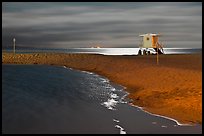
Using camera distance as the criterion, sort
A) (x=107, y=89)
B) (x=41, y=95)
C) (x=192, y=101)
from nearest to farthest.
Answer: (x=192, y=101)
(x=41, y=95)
(x=107, y=89)

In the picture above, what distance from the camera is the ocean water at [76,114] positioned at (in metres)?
12.6

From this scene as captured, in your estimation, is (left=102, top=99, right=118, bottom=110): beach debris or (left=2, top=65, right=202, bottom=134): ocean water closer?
(left=2, top=65, right=202, bottom=134): ocean water

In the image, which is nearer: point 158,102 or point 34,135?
point 34,135

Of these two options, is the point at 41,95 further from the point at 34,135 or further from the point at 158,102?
the point at 34,135

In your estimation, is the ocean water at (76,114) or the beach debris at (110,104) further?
the beach debris at (110,104)

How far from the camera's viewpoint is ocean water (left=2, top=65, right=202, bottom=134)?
12584mm

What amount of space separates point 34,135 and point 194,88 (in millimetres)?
11502

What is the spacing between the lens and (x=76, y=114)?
1567 cm

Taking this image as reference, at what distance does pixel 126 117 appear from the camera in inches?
577

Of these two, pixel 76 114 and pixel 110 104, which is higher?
pixel 110 104

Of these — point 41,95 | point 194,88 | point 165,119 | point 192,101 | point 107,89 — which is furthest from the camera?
point 107,89

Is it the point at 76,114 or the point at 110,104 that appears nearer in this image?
the point at 76,114

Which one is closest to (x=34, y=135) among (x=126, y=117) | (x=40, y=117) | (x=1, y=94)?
(x=40, y=117)

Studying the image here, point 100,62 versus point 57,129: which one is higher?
point 100,62
